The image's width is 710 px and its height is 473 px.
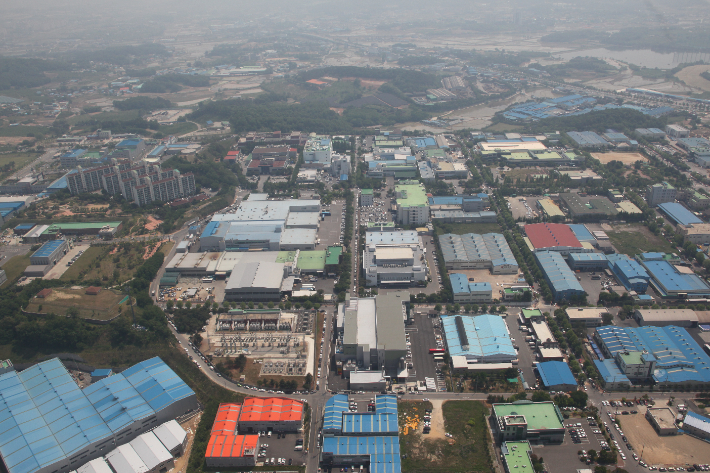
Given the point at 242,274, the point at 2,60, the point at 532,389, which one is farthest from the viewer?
the point at 2,60

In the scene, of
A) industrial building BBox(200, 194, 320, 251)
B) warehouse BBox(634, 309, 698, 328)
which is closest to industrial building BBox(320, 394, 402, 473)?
warehouse BBox(634, 309, 698, 328)

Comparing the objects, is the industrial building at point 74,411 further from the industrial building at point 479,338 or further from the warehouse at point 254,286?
the industrial building at point 479,338

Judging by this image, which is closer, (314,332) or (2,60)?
(314,332)

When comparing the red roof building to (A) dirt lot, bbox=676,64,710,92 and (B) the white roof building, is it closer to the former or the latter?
(B) the white roof building

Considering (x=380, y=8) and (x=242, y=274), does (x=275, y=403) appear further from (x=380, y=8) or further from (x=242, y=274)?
(x=380, y=8)

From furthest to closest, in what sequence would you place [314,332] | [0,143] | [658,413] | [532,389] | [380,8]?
[380,8] → [0,143] → [314,332] → [532,389] → [658,413]

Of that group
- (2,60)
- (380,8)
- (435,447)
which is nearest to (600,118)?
(435,447)

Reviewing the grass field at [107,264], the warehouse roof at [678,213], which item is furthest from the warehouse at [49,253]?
the warehouse roof at [678,213]
